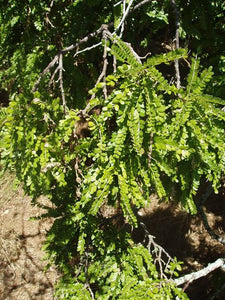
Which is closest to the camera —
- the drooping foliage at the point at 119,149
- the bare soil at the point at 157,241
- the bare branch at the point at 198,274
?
the drooping foliage at the point at 119,149

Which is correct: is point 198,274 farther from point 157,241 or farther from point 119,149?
point 157,241

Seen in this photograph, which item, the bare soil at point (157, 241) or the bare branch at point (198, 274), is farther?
the bare soil at point (157, 241)

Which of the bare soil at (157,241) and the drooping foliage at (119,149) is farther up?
A: the drooping foliage at (119,149)

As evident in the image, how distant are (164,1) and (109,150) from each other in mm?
1665

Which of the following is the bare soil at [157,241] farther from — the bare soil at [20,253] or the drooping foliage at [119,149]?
the drooping foliage at [119,149]

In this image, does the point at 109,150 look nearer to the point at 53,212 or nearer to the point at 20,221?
the point at 53,212

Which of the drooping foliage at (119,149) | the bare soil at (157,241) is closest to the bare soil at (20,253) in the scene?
the bare soil at (157,241)

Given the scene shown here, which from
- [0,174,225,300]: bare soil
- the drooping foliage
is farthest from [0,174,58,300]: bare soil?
the drooping foliage

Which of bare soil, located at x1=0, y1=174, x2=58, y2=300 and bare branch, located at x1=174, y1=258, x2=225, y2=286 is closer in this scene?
bare branch, located at x1=174, y1=258, x2=225, y2=286

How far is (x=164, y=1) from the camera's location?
2473 millimetres

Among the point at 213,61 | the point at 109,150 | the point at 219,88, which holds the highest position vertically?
the point at 213,61

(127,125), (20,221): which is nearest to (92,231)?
(127,125)

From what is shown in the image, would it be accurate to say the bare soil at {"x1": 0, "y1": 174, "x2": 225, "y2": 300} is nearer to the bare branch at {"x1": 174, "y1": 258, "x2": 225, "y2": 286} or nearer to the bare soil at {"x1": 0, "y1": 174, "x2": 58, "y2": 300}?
the bare soil at {"x1": 0, "y1": 174, "x2": 58, "y2": 300}

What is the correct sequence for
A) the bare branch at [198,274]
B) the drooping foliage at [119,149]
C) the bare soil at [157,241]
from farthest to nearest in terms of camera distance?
the bare soil at [157,241] < the bare branch at [198,274] < the drooping foliage at [119,149]
